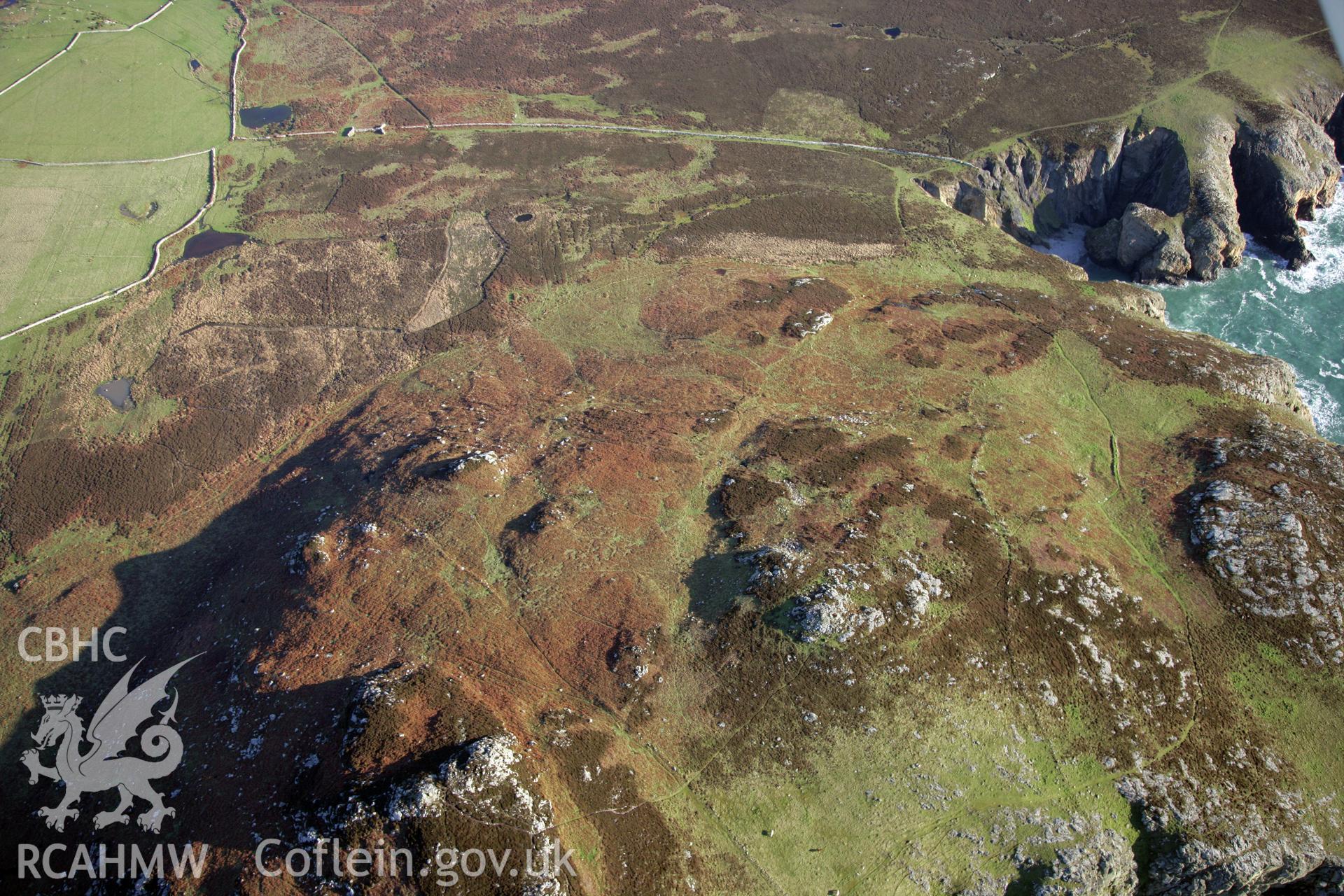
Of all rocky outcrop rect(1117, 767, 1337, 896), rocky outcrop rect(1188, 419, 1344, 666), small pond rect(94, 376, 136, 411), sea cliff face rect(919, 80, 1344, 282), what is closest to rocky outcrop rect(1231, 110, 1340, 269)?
sea cliff face rect(919, 80, 1344, 282)

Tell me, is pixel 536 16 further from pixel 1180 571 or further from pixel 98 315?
pixel 1180 571

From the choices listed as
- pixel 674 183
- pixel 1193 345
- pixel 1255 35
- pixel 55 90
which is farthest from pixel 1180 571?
pixel 55 90

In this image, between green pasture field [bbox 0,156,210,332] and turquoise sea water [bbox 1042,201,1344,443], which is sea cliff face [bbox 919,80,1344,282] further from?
green pasture field [bbox 0,156,210,332]

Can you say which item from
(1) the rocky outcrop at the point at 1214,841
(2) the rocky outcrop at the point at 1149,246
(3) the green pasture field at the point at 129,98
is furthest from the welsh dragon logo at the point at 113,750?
(2) the rocky outcrop at the point at 1149,246

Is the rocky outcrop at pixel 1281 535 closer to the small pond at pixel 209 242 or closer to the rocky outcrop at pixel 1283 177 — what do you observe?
the rocky outcrop at pixel 1283 177

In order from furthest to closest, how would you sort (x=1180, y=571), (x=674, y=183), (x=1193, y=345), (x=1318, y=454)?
(x=674, y=183) < (x=1193, y=345) < (x=1318, y=454) < (x=1180, y=571)

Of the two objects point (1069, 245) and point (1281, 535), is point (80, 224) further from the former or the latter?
point (1281, 535)
